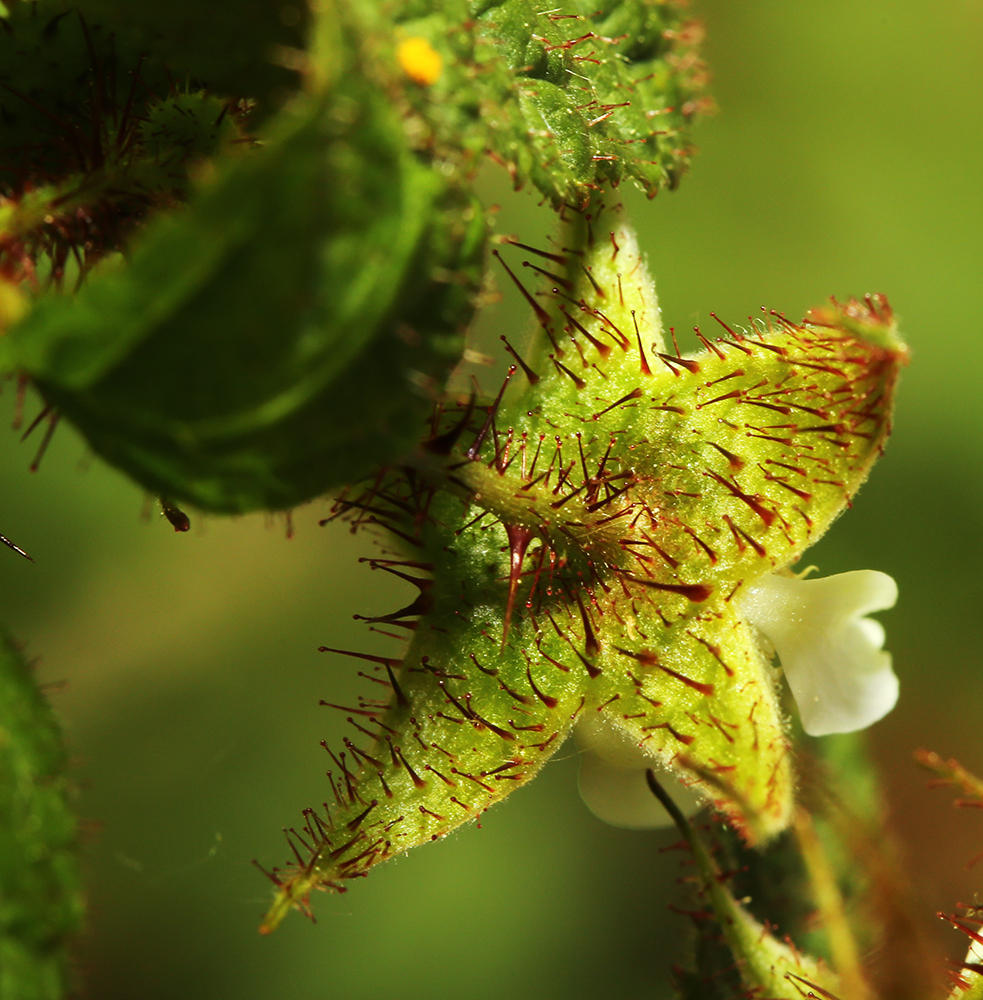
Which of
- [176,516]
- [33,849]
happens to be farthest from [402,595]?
[33,849]

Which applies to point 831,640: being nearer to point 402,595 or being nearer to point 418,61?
point 418,61

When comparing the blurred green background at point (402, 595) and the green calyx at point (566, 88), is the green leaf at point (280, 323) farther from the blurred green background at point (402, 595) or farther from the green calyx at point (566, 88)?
the blurred green background at point (402, 595)

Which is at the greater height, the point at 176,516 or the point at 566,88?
the point at 566,88

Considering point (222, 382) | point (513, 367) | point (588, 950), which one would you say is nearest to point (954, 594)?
point (588, 950)

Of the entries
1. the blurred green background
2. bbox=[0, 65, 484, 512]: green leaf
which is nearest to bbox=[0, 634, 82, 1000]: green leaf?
bbox=[0, 65, 484, 512]: green leaf

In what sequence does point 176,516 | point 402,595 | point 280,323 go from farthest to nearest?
point 402,595 → point 176,516 → point 280,323

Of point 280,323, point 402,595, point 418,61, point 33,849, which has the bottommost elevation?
point 402,595

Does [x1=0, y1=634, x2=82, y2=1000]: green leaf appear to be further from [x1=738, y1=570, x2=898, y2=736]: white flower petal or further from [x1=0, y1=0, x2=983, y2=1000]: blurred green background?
[x1=0, y1=0, x2=983, y2=1000]: blurred green background
